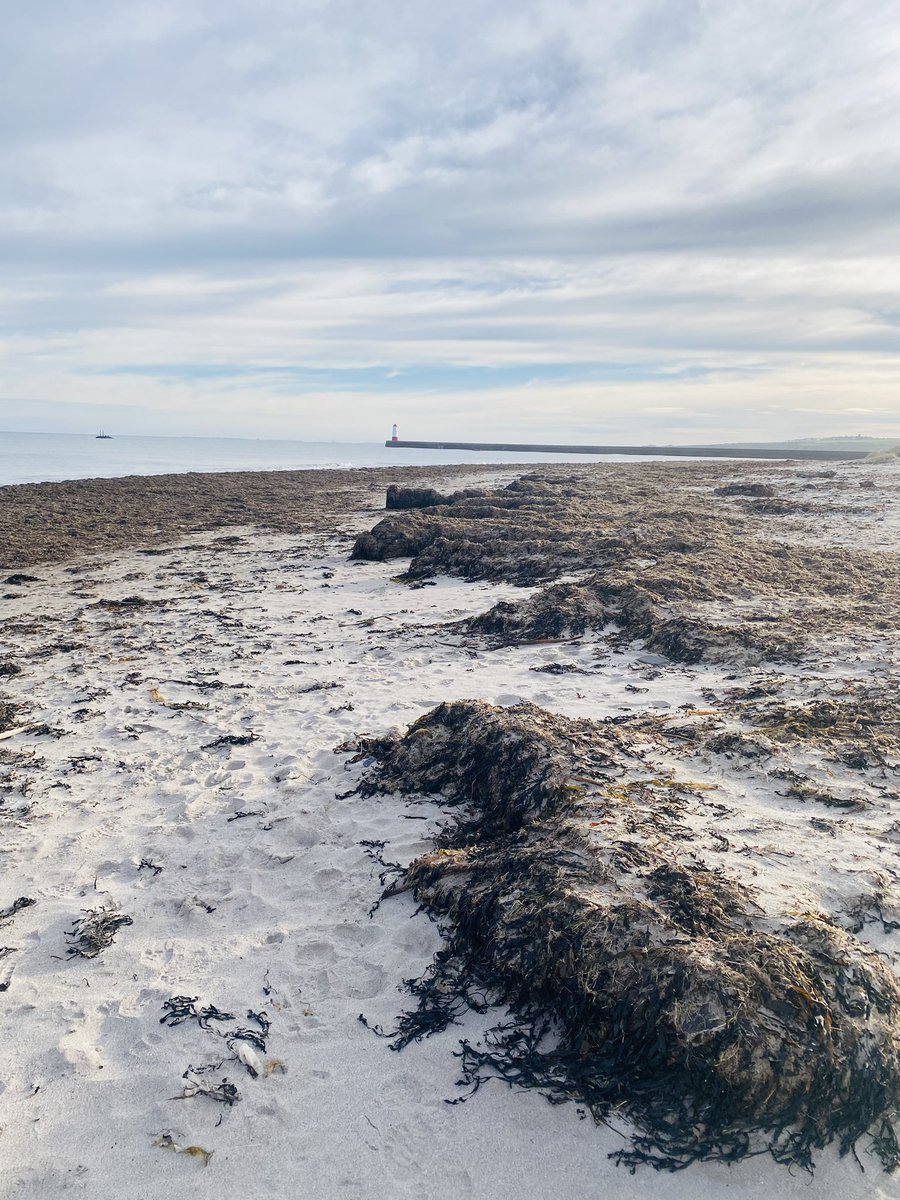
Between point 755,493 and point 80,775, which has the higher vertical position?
point 755,493

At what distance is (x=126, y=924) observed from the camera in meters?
3.28

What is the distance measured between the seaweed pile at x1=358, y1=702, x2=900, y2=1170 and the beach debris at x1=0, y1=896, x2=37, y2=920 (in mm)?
1748

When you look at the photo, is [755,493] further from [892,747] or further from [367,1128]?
[367,1128]

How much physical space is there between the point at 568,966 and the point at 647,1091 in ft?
1.42

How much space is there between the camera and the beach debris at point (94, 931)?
3.11 metres

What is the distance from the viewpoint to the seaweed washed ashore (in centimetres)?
217

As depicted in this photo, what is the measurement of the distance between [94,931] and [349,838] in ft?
4.15

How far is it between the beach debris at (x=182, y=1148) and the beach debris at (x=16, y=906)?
1590 millimetres

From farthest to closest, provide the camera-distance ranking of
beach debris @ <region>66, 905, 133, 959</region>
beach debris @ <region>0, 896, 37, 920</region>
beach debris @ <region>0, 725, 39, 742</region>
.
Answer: beach debris @ <region>0, 725, 39, 742</region>
beach debris @ <region>0, 896, 37, 920</region>
beach debris @ <region>66, 905, 133, 959</region>

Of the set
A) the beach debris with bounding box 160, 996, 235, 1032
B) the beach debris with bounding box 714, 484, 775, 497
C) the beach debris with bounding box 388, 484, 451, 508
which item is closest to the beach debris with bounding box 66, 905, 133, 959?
the beach debris with bounding box 160, 996, 235, 1032

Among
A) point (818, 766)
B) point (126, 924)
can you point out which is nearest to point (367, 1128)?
point (126, 924)

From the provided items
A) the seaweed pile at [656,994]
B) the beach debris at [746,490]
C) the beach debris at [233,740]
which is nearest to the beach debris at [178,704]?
the beach debris at [233,740]

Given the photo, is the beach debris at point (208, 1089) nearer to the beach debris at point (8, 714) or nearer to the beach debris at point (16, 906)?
the beach debris at point (16, 906)

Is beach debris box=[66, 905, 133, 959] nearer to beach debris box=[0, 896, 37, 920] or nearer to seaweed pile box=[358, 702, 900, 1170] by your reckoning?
beach debris box=[0, 896, 37, 920]
